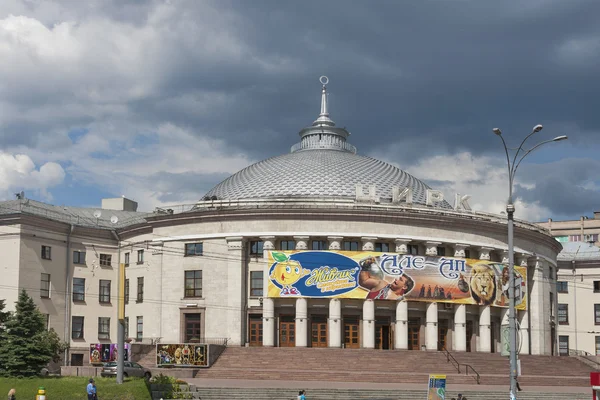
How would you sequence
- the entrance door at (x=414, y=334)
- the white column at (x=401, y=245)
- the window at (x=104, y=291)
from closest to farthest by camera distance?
the white column at (x=401, y=245) < the entrance door at (x=414, y=334) < the window at (x=104, y=291)

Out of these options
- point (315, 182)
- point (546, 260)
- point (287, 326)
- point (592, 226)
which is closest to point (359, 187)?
point (315, 182)

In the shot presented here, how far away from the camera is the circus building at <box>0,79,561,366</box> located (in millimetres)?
57719

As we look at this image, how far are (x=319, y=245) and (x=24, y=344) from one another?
2432 centimetres

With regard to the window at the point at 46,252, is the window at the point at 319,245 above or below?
above

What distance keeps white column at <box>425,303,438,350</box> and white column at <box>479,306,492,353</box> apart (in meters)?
4.20

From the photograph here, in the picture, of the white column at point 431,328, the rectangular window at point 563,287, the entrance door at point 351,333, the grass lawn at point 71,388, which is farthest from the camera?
the rectangular window at point 563,287

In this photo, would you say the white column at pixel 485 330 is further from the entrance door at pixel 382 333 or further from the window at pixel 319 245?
the window at pixel 319 245

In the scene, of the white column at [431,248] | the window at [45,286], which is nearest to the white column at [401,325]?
the white column at [431,248]

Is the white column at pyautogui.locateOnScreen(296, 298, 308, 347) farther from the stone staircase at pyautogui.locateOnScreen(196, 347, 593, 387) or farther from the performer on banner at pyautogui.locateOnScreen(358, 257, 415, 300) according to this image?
the performer on banner at pyautogui.locateOnScreen(358, 257, 415, 300)

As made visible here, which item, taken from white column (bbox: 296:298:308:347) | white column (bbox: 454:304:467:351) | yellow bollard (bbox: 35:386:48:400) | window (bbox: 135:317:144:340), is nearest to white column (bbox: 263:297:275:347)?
white column (bbox: 296:298:308:347)

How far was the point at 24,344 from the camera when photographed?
3856cm

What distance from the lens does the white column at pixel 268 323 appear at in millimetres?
57438

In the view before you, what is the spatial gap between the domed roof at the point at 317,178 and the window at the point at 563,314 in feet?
64.2

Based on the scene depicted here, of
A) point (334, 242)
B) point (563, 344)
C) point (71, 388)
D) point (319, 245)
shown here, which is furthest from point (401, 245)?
point (563, 344)
